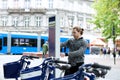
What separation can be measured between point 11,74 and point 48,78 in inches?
67.2

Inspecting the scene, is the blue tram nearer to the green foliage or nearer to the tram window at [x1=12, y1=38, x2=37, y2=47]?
the tram window at [x1=12, y1=38, x2=37, y2=47]

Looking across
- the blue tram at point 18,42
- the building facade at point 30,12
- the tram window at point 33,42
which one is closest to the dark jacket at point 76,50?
the blue tram at point 18,42

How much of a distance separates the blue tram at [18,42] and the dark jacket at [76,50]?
57.5 metres

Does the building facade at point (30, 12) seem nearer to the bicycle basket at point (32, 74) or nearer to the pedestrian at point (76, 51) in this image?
the pedestrian at point (76, 51)

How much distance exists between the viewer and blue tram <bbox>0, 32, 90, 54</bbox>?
68500mm

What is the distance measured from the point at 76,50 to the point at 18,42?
59528 mm

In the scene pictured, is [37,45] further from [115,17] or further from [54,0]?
[54,0]

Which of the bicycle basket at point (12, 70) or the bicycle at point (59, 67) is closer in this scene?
the bicycle at point (59, 67)

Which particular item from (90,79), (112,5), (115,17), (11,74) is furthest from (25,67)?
(115,17)

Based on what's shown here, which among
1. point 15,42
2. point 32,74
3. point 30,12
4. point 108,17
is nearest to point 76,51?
point 32,74

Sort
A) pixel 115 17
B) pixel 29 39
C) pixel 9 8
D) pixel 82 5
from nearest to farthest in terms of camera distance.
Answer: pixel 115 17, pixel 29 39, pixel 9 8, pixel 82 5

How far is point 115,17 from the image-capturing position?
185ft

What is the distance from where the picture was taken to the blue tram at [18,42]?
225ft

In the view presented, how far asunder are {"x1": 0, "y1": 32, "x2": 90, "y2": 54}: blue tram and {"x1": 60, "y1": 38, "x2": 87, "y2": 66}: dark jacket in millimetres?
57463
